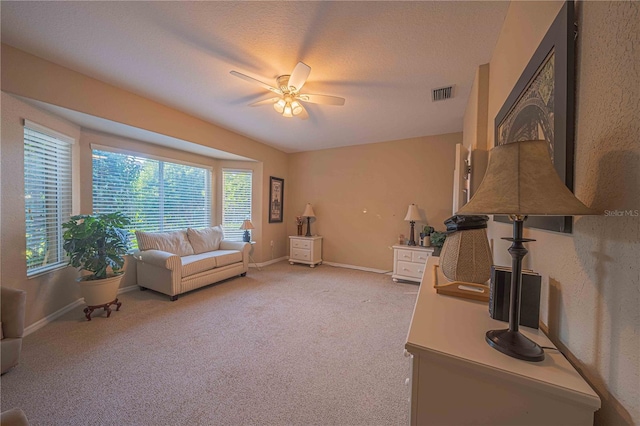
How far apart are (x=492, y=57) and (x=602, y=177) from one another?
1.94 meters

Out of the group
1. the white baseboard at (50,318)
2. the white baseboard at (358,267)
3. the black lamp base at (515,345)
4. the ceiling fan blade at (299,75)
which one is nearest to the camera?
the black lamp base at (515,345)

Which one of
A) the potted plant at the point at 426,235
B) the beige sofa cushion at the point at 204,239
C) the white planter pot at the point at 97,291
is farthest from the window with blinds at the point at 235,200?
the potted plant at the point at 426,235

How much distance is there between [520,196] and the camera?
0.61 meters

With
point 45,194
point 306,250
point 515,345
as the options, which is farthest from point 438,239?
point 45,194

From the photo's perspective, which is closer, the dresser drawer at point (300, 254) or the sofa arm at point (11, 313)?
the sofa arm at point (11, 313)

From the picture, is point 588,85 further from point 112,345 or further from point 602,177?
point 112,345

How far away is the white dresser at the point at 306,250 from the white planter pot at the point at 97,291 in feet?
9.93

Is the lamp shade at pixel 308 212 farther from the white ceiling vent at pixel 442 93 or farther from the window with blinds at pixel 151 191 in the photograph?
the white ceiling vent at pixel 442 93

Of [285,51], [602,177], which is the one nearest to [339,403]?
[602,177]

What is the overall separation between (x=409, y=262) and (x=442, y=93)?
8.37 ft

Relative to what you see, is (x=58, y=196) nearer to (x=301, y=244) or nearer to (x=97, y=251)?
(x=97, y=251)

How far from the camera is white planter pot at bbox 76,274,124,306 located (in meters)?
2.52

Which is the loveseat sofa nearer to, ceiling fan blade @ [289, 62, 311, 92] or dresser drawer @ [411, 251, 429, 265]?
ceiling fan blade @ [289, 62, 311, 92]

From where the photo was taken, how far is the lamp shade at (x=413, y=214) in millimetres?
4055
